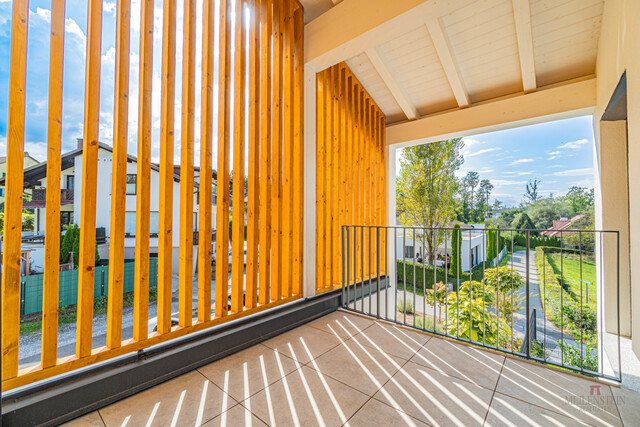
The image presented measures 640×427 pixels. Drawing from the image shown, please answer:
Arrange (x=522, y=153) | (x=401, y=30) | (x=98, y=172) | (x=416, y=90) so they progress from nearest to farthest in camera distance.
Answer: (x=98, y=172), (x=401, y=30), (x=416, y=90), (x=522, y=153)

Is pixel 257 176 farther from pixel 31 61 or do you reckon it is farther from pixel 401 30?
pixel 401 30

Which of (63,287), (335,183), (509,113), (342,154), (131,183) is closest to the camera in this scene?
(63,287)

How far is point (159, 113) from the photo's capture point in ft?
5.94

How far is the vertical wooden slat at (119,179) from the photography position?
5.16 feet

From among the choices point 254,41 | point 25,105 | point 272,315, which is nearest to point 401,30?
point 254,41

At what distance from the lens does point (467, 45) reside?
290 centimetres

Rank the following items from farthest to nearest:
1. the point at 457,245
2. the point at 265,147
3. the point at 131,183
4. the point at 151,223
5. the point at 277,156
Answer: the point at 457,245
the point at 277,156
the point at 265,147
the point at 151,223
the point at 131,183

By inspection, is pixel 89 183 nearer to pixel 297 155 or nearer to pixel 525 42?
pixel 297 155

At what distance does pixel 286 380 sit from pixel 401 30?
2.86m

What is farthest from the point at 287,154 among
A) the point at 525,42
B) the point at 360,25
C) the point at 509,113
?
the point at 509,113

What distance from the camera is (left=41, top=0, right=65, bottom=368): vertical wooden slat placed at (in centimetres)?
134

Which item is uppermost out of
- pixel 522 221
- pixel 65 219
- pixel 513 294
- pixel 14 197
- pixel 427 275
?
pixel 14 197

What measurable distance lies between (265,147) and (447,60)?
2287 millimetres

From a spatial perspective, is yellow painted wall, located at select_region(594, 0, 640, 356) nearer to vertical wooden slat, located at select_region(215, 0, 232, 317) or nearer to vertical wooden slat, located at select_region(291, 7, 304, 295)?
vertical wooden slat, located at select_region(291, 7, 304, 295)
